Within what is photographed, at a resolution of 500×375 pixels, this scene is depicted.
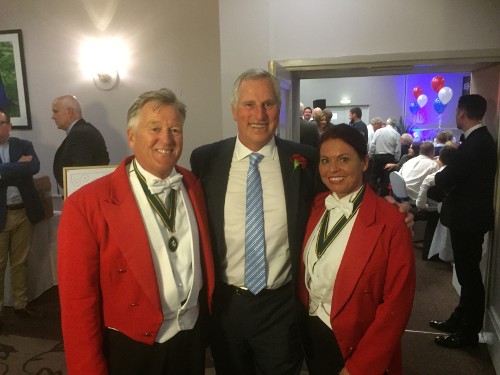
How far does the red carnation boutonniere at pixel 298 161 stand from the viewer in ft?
5.87

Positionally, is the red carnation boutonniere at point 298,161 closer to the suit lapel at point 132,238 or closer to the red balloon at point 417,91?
the suit lapel at point 132,238

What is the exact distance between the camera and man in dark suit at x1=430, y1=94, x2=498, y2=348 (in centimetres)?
278

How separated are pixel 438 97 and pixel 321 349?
8.02m

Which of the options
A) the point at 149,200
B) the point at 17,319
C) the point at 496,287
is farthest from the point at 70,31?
the point at 496,287

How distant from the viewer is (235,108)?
6.02ft

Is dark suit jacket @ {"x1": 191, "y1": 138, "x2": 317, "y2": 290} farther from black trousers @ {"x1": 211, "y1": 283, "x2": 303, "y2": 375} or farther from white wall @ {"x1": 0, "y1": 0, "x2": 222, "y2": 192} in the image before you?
white wall @ {"x1": 0, "y1": 0, "x2": 222, "y2": 192}

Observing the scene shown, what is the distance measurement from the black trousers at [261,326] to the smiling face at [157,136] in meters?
0.67

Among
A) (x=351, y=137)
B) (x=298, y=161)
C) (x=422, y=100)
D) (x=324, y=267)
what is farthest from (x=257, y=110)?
(x=422, y=100)

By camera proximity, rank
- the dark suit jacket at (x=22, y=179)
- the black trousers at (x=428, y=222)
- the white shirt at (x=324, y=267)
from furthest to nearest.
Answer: the black trousers at (x=428, y=222)
the dark suit jacket at (x=22, y=179)
the white shirt at (x=324, y=267)

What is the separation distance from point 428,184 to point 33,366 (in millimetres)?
4059

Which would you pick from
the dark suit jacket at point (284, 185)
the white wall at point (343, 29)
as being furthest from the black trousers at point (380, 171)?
the dark suit jacket at point (284, 185)

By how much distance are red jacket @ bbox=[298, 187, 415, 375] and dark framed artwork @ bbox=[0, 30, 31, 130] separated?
164 inches

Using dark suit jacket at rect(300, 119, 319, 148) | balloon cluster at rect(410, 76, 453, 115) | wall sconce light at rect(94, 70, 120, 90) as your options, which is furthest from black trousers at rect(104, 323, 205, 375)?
balloon cluster at rect(410, 76, 453, 115)

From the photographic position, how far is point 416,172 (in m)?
4.91
